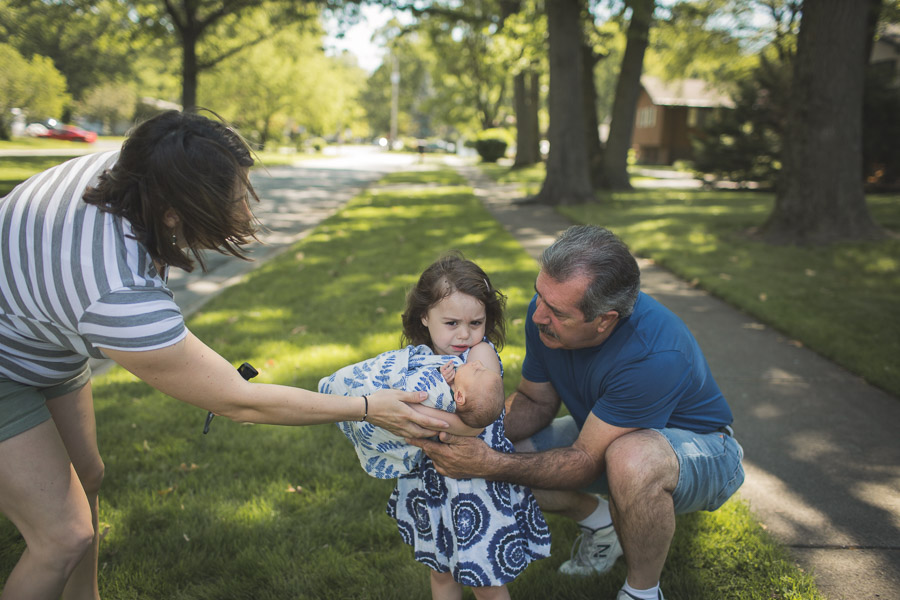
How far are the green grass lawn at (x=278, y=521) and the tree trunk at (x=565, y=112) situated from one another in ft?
32.6

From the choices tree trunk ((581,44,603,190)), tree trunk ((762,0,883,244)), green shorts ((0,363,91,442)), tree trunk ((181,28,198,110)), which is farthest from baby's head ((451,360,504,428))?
tree trunk ((181,28,198,110))

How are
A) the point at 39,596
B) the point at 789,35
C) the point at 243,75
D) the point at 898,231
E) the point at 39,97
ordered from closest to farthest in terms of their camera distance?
1. the point at 39,596
2. the point at 898,231
3. the point at 39,97
4. the point at 789,35
5. the point at 243,75

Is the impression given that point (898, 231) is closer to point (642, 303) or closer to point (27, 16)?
point (642, 303)

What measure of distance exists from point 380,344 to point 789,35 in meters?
25.5

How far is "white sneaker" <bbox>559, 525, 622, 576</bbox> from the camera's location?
2.77m

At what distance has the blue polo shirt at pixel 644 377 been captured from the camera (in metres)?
2.43

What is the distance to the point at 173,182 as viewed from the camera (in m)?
1.72

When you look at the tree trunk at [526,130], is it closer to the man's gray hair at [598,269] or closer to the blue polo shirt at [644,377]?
the blue polo shirt at [644,377]

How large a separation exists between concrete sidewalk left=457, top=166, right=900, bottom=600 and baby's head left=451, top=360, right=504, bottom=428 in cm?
160

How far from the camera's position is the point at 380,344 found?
5250 millimetres

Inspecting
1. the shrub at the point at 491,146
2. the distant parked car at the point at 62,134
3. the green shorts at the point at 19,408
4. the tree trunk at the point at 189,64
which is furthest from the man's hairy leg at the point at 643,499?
the distant parked car at the point at 62,134

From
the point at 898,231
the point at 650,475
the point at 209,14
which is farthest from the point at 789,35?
the point at 650,475

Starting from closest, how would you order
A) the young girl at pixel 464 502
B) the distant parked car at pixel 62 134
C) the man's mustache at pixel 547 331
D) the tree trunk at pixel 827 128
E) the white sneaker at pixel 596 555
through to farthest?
the young girl at pixel 464 502, the man's mustache at pixel 547 331, the white sneaker at pixel 596 555, the tree trunk at pixel 827 128, the distant parked car at pixel 62 134

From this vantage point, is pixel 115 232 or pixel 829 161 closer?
pixel 115 232
